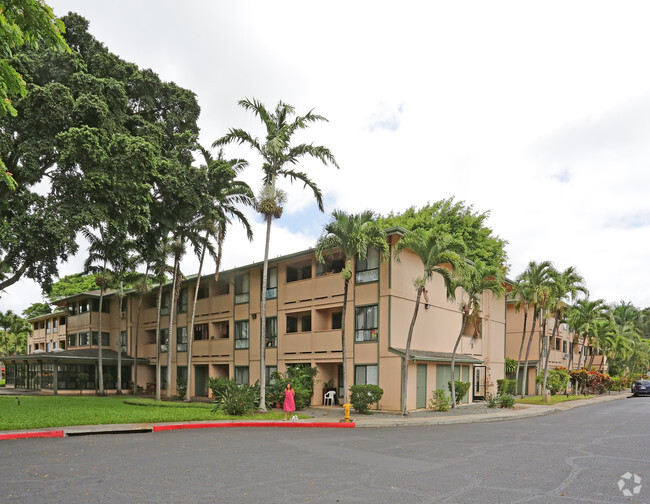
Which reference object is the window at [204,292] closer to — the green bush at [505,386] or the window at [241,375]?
the window at [241,375]

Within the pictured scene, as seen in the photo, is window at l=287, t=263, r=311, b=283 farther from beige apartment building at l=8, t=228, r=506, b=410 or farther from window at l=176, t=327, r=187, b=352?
window at l=176, t=327, r=187, b=352

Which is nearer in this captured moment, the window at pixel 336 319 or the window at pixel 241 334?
the window at pixel 336 319

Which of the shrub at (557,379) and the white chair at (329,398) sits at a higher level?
the white chair at (329,398)

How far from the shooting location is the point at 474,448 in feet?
45.2

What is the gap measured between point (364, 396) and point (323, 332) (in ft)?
17.8

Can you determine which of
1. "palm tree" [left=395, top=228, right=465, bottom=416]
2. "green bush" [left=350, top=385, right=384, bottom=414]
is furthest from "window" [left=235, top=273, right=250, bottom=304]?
"palm tree" [left=395, top=228, right=465, bottom=416]

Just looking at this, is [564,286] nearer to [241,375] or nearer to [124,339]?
[241,375]

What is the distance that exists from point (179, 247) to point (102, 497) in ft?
84.9

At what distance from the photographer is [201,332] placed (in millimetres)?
39938

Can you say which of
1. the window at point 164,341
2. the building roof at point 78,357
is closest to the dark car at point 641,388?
the window at point 164,341

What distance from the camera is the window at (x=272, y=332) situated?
31.6 metres

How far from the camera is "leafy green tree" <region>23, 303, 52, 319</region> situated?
3004 inches

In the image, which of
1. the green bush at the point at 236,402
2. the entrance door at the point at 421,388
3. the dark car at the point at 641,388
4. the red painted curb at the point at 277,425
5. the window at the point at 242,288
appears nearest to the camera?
the red painted curb at the point at 277,425

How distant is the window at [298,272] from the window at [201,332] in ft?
32.8
